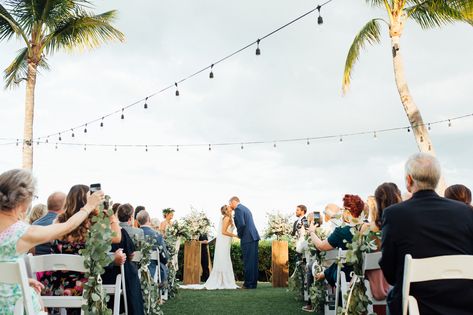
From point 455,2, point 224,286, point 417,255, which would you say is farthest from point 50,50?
point 417,255

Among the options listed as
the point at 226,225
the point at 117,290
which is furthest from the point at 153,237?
the point at 226,225

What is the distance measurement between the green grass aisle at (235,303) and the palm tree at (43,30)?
672cm

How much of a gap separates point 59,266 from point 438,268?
2729 millimetres

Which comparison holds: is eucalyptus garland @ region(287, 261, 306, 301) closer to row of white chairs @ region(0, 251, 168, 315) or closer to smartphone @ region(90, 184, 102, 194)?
row of white chairs @ region(0, 251, 168, 315)

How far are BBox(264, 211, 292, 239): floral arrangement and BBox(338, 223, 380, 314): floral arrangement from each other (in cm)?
913

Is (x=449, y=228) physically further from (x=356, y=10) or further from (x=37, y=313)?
(x=356, y=10)

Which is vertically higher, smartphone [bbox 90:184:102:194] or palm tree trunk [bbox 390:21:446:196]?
palm tree trunk [bbox 390:21:446:196]

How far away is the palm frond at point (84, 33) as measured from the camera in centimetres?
1555

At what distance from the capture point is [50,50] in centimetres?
1584

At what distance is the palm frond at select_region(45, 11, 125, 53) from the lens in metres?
15.5

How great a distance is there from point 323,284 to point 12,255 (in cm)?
550

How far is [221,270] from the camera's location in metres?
13.4

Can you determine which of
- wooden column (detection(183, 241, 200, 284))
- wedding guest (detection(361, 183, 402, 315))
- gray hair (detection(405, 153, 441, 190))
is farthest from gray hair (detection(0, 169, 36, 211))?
wooden column (detection(183, 241, 200, 284))

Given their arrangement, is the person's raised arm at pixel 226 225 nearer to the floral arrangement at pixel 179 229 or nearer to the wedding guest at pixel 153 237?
the floral arrangement at pixel 179 229
